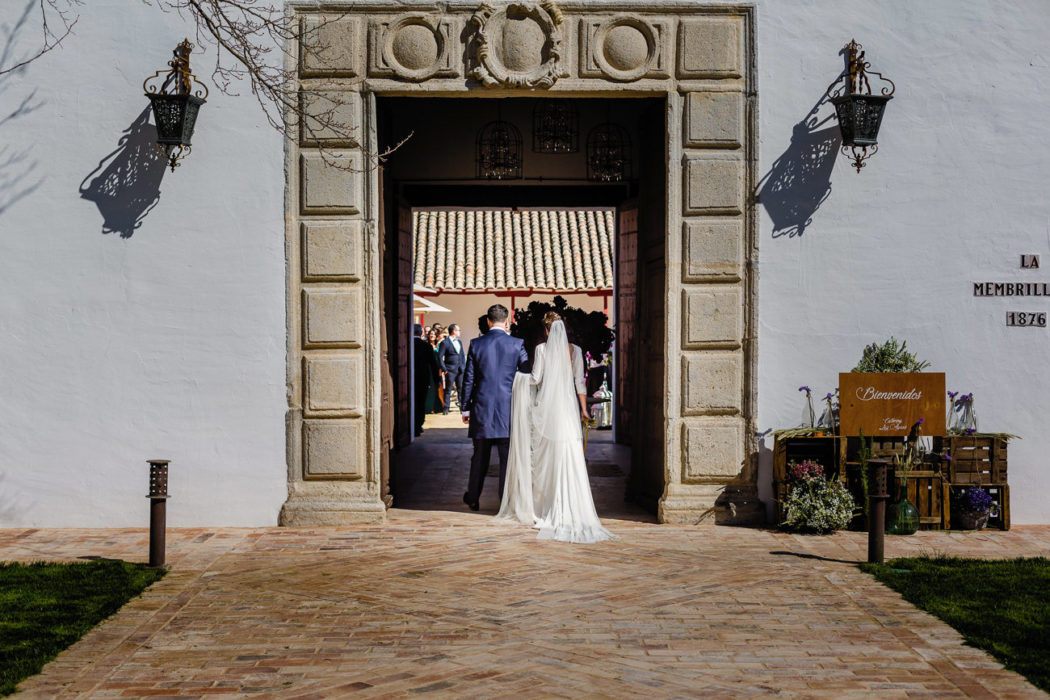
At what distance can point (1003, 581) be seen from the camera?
686 centimetres

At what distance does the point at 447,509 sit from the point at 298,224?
2.77 m

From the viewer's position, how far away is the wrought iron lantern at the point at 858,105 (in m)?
8.60

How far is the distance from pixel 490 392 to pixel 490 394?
0.06ft

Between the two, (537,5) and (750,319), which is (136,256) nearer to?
(537,5)

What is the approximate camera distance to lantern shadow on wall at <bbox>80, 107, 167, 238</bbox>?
8773 mm

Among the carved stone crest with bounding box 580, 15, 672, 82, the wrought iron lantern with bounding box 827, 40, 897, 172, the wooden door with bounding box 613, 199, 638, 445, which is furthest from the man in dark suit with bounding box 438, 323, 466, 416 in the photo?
the wrought iron lantern with bounding box 827, 40, 897, 172

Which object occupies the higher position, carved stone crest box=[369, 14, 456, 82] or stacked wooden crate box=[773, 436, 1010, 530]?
carved stone crest box=[369, 14, 456, 82]

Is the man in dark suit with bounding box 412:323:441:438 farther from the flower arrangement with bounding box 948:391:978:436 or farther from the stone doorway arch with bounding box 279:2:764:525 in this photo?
the flower arrangement with bounding box 948:391:978:436

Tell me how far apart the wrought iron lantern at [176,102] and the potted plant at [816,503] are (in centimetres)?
525

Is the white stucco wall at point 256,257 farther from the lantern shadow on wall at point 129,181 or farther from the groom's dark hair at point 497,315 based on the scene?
the groom's dark hair at point 497,315

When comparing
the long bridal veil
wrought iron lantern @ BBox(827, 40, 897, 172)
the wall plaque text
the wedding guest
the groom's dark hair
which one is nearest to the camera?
wrought iron lantern @ BBox(827, 40, 897, 172)

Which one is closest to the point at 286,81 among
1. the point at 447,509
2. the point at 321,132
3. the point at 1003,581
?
the point at 321,132

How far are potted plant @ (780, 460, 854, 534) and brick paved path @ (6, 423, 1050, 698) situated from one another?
154 mm

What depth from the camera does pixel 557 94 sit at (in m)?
8.91
